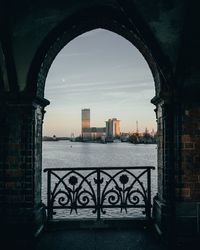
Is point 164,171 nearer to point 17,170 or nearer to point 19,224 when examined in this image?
point 17,170

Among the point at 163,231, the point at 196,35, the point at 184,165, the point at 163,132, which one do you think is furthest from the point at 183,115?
the point at 163,231

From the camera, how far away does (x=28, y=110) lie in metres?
4.80

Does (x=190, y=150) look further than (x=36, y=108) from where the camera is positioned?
No

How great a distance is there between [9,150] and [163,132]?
2691 millimetres

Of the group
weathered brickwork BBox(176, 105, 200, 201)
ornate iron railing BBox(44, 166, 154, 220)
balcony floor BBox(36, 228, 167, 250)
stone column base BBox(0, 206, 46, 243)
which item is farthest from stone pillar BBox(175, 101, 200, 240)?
stone column base BBox(0, 206, 46, 243)

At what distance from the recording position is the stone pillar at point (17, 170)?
474 cm

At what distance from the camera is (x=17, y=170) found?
479 cm

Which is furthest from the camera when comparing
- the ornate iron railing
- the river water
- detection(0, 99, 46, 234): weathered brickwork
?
the river water

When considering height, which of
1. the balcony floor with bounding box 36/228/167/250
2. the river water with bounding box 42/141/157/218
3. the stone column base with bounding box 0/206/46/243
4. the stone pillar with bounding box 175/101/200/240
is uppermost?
the stone pillar with bounding box 175/101/200/240

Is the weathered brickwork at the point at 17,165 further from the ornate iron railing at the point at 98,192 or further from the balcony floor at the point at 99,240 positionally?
the ornate iron railing at the point at 98,192

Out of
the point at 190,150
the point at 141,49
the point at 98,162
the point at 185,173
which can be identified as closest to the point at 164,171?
the point at 185,173

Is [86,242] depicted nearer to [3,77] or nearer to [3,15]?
[3,77]

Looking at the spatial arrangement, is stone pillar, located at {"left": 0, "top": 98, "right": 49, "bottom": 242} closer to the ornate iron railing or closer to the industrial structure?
the industrial structure

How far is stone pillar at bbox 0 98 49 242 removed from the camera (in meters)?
4.74
